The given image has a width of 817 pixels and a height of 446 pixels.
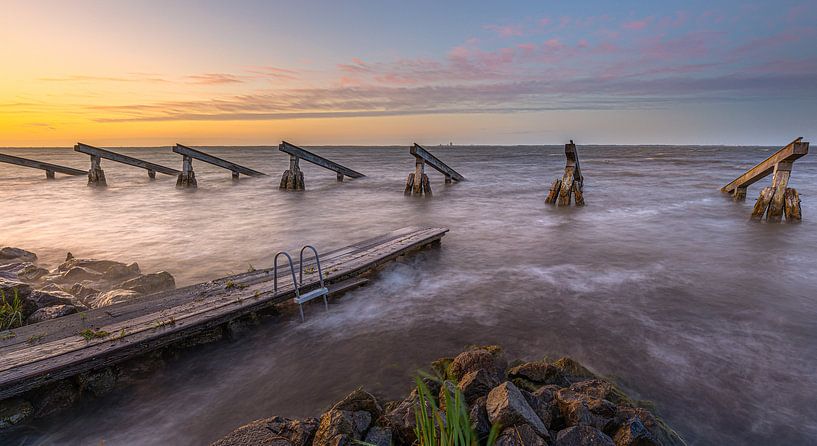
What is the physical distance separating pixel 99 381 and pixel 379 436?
128 inches

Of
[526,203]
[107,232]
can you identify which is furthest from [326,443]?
[526,203]

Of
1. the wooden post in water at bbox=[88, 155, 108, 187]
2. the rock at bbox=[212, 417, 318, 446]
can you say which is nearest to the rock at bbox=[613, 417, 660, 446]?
the rock at bbox=[212, 417, 318, 446]

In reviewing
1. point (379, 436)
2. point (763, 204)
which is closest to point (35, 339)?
point (379, 436)

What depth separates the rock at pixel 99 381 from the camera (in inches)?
160

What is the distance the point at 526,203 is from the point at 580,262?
31.1 ft

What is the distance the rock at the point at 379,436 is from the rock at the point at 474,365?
41.7 inches

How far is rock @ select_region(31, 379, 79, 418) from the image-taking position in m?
3.81

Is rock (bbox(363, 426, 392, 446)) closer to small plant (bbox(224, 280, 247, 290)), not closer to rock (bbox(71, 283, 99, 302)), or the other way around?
small plant (bbox(224, 280, 247, 290))

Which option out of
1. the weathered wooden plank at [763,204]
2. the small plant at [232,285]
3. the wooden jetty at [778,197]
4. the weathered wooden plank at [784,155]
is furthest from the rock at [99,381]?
the weathered wooden plank at [763,204]

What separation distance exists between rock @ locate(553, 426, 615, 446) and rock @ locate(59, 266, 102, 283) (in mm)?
8268

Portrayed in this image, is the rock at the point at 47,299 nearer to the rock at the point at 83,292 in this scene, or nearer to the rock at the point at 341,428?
the rock at the point at 83,292

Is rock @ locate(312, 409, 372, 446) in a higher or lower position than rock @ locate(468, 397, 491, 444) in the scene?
lower

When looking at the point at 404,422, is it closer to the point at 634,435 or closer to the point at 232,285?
the point at 634,435

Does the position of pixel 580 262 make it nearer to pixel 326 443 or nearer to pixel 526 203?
pixel 326 443
